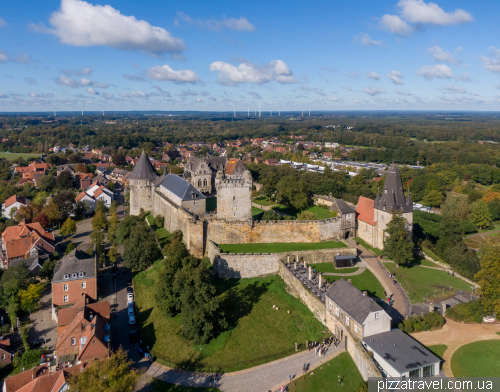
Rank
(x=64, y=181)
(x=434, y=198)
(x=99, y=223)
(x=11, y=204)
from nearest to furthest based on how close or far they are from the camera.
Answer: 1. (x=99, y=223)
2. (x=11, y=204)
3. (x=434, y=198)
4. (x=64, y=181)

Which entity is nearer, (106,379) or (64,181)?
(106,379)

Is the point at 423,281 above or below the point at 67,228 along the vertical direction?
above

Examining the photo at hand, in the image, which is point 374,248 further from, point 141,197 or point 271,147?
point 271,147

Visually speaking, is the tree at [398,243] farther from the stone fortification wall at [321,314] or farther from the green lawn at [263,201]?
the green lawn at [263,201]

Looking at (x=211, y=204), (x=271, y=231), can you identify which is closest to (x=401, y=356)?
(x=271, y=231)

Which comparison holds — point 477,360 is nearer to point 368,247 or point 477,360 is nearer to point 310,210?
point 368,247

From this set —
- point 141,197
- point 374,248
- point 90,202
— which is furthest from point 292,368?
point 90,202

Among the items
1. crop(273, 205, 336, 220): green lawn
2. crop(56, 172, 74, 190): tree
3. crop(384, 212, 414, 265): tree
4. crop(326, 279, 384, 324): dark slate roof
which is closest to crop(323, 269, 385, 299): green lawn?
crop(384, 212, 414, 265): tree

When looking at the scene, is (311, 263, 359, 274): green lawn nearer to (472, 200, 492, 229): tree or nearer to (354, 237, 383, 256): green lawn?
(354, 237, 383, 256): green lawn
